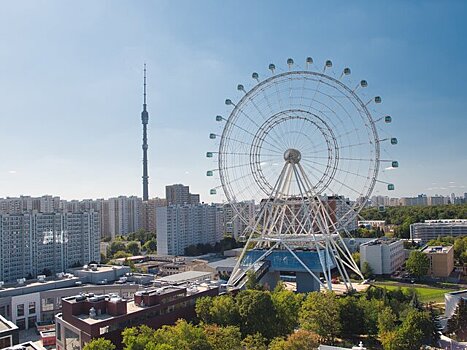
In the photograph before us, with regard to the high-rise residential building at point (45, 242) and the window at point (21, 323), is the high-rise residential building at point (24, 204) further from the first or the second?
the window at point (21, 323)

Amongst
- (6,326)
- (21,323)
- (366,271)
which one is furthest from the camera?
(366,271)

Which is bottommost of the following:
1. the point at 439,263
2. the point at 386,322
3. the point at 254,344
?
the point at 254,344

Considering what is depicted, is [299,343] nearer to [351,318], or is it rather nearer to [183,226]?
[351,318]

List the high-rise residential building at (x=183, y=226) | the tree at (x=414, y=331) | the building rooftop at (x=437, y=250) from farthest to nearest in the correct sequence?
the high-rise residential building at (x=183, y=226), the building rooftop at (x=437, y=250), the tree at (x=414, y=331)

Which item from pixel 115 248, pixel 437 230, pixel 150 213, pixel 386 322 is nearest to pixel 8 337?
pixel 386 322

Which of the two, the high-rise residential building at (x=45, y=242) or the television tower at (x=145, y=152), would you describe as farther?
the television tower at (x=145, y=152)

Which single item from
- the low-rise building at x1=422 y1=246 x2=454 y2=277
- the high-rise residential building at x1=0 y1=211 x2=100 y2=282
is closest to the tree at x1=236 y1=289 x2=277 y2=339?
the low-rise building at x1=422 y1=246 x2=454 y2=277

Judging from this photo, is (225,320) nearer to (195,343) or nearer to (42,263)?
(195,343)

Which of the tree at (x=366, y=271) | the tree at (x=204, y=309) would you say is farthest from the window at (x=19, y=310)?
the tree at (x=366, y=271)
